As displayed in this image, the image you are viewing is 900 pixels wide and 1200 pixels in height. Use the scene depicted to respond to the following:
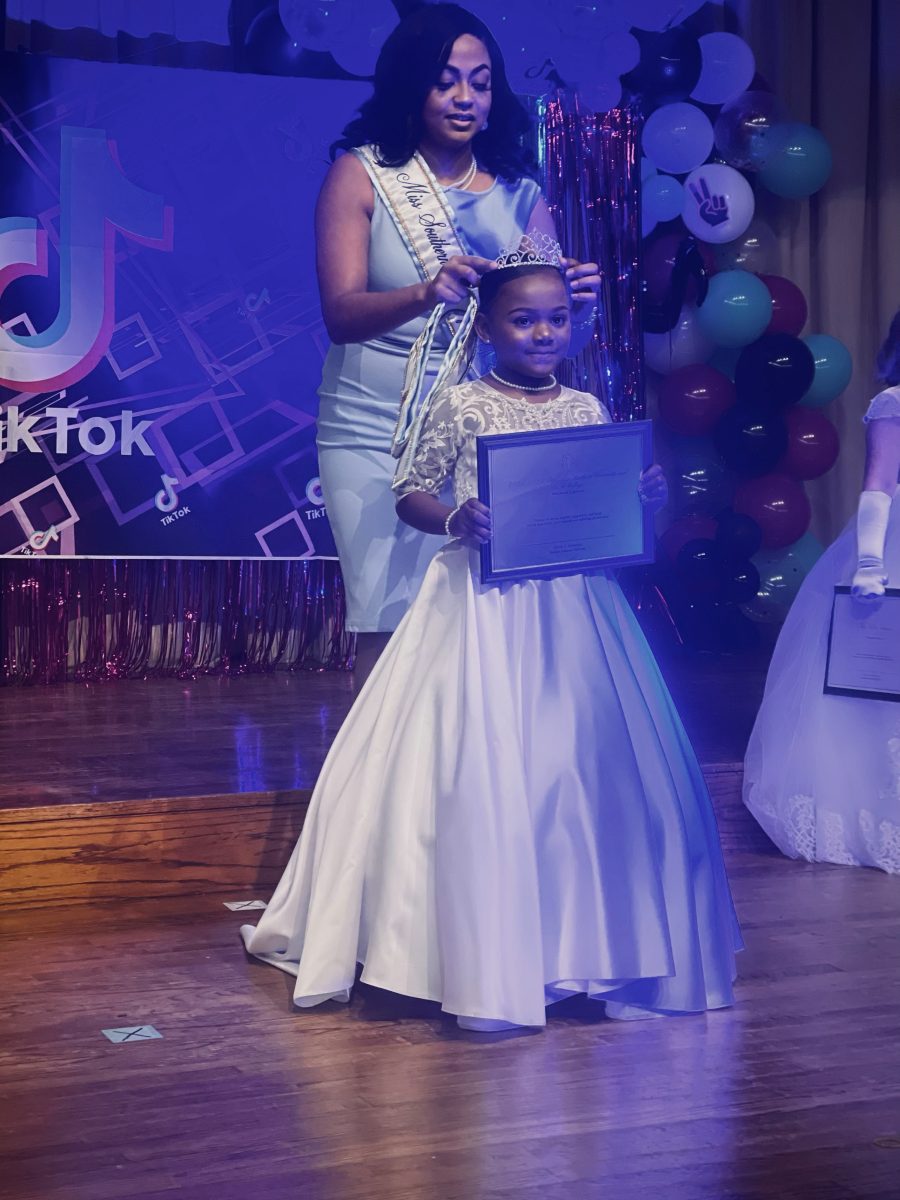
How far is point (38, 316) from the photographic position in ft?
19.0

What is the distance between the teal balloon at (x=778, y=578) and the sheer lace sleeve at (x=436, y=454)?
12.4ft

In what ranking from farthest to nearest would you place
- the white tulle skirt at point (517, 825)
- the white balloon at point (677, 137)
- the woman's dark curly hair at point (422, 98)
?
the white balloon at point (677, 137)
the woman's dark curly hair at point (422, 98)
the white tulle skirt at point (517, 825)

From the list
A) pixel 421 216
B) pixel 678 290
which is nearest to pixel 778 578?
pixel 678 290

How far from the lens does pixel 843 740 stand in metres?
3.96

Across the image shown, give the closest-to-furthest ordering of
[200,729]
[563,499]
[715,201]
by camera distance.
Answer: [563,499], [200,729], [715,201]

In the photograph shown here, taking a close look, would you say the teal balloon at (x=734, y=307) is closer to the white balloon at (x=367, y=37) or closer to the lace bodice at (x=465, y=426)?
the white balloon at (x=367, y=37)

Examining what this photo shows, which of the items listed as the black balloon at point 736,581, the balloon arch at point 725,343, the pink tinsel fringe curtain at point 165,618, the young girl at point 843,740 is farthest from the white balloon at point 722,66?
the young girl at point 843,740

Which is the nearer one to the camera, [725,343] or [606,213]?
[606,213]

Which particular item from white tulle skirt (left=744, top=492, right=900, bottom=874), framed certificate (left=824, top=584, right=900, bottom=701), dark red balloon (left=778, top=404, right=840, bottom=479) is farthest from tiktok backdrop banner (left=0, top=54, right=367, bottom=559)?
framed certificate (left=824, top=584, right=900, bottom=701)

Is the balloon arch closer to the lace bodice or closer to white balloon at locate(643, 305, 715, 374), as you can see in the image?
white balloon at locate(643, 305, 715, 374)

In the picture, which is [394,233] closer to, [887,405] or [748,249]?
[887,405]

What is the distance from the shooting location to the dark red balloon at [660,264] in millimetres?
6348

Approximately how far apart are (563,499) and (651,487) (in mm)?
190

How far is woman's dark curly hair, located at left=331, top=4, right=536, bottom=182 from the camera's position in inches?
118
